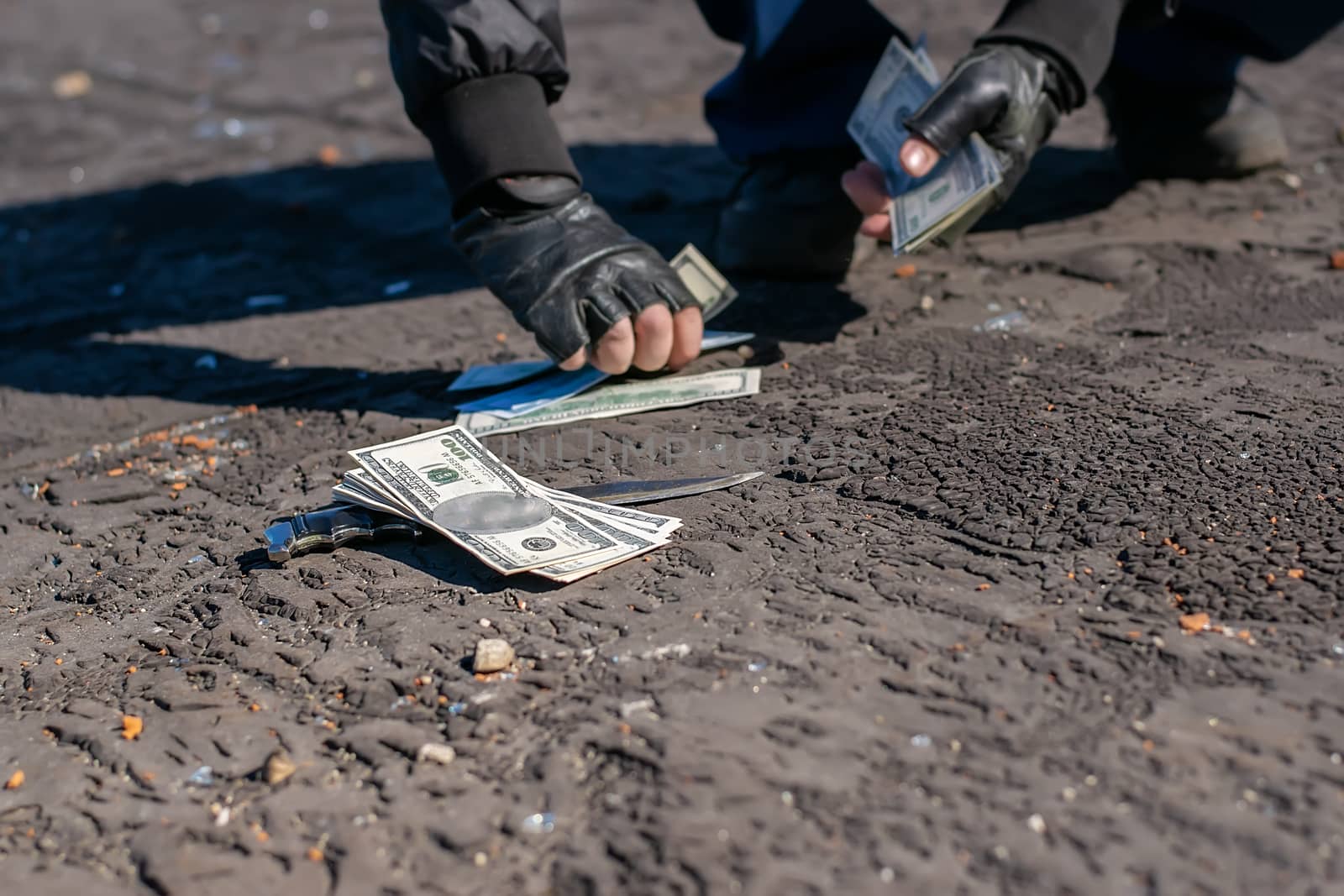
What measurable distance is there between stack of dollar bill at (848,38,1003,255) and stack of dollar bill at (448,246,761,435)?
368mm

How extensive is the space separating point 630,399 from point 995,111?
85 centimetres

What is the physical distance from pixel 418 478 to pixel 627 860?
80cm

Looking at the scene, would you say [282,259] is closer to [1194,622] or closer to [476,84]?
[476,84]

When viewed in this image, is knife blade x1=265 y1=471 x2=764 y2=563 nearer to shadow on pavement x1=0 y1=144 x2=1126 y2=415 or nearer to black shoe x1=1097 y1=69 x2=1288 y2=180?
→ shadow on pavement x1=0 y1=144 x2=1126 y2=415

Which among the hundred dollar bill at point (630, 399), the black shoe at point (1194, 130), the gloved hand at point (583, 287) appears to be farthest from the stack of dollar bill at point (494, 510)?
the black shoe at point (1194, 130)

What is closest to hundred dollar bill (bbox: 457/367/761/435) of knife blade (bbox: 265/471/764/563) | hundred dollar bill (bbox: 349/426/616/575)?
hundred dollar bill (bbox: 349/426/616/575)

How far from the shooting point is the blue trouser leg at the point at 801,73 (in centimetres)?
258

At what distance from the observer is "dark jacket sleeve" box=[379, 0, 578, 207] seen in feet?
6.54

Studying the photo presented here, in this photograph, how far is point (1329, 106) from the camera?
344 cm

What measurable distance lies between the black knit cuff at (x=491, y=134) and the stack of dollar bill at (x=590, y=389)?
324 mm

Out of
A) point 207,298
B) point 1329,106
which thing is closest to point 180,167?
point 207,298

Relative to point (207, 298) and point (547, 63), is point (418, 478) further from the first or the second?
point (207, 298)

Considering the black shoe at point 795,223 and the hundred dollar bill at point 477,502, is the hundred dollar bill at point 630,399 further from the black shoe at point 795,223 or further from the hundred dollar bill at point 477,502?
the black shoe at point 795,223

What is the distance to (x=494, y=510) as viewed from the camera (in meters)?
1.66
